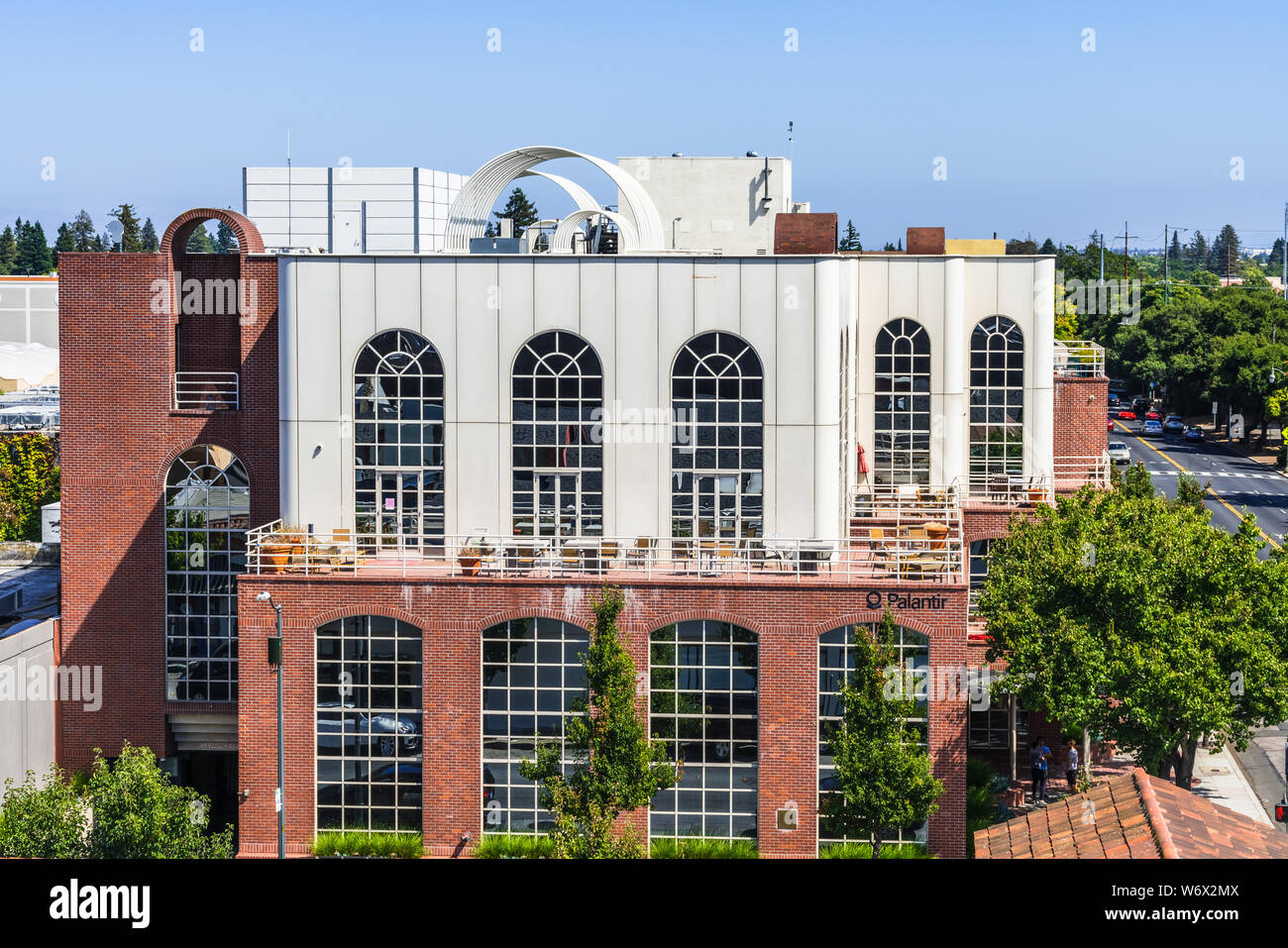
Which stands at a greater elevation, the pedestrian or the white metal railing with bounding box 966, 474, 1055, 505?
the white metal railing with bounding box 966, 474, 1055, 505

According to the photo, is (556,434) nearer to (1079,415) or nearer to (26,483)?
(1079,415)

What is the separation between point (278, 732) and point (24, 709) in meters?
7.80

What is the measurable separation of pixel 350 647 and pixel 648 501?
7147 mm

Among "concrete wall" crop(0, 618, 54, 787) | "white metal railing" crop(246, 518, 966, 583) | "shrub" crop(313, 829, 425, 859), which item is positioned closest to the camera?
"shrub" crop(313, 829, 425, 859)

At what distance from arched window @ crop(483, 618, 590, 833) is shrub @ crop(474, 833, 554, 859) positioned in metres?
0.34

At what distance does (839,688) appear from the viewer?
30.6 meters

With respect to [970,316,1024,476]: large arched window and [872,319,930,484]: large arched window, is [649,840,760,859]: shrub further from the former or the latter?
[970,316,1024,476]: large arched window

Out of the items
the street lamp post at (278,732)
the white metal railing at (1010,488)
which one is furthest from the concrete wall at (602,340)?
the white metal railing at (1010,488)

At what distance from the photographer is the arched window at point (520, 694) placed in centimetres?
3136

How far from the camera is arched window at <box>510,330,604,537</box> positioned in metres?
33.6
